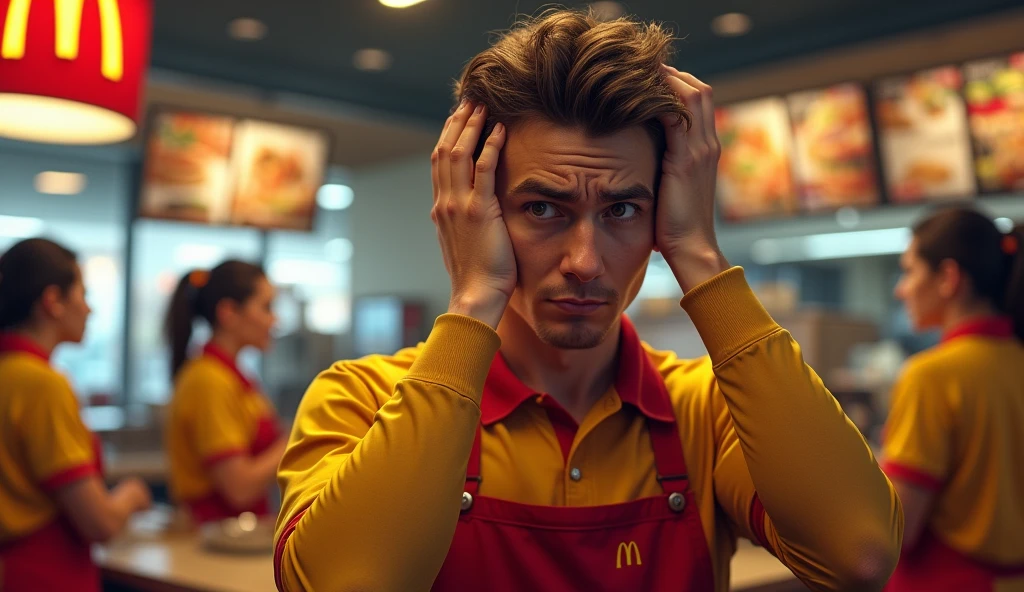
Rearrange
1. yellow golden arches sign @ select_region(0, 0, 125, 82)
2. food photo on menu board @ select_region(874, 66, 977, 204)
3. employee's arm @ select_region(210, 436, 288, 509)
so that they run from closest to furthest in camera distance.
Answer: yellow golden arches sign @ select_region(0, 0, 125, 82)
employee's arm @ select_region(210, 436, 288, 509)
food photo on menu board @ select_region(874, 66, 977, 204)

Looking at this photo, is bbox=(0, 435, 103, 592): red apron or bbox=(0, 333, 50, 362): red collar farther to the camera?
bbox=(0, 333, 50, 362): red collar

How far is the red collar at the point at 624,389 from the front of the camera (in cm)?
131

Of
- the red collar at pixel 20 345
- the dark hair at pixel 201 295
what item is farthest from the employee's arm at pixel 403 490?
the dark hair at pixel 201 295

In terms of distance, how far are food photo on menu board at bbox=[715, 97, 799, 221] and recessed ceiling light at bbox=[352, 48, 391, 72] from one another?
1.98m

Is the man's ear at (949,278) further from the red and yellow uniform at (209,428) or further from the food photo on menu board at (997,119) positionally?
the red and yellow uniform at (209,428)

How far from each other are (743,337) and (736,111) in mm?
4094

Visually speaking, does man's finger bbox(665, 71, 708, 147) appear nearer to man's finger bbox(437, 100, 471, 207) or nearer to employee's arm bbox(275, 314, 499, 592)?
man's finger bbox(437, 100, 471, 207)

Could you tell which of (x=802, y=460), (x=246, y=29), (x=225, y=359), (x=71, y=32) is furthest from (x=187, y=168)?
(x=802, y=460)

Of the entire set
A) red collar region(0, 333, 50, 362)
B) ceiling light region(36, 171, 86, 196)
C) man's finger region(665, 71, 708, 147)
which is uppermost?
ceiling light region(36, 171, 86, 196)

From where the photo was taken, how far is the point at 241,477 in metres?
3.14

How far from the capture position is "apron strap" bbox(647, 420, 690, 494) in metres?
1.29

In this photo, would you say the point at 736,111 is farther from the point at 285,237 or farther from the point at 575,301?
the point at 285,237

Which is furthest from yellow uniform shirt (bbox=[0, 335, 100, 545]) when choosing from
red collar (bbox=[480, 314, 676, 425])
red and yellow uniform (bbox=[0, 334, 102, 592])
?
red collar (bbox=[480, 314, 676, 425])

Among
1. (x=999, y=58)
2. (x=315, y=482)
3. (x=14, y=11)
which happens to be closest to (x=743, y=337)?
(x=315, y=482)
